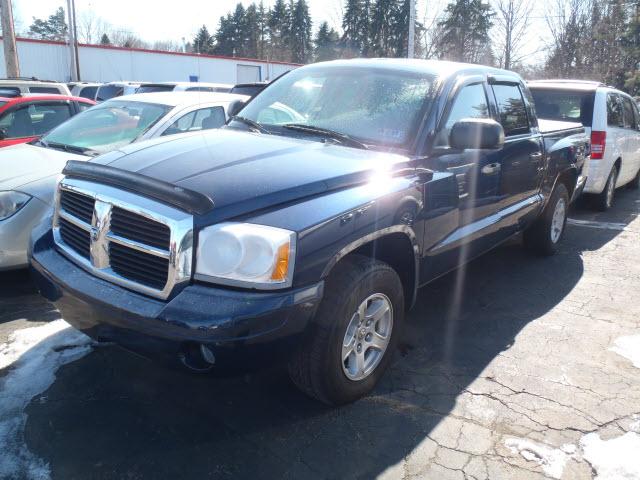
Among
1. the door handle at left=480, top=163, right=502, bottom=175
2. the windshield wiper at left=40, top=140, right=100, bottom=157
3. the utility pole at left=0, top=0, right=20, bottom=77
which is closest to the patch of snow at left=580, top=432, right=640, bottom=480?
the door handle at left=480, top=163, right=502, bottom=175

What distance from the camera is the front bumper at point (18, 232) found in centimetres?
429

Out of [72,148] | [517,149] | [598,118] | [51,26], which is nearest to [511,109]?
[517,149]

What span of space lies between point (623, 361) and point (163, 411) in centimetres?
303

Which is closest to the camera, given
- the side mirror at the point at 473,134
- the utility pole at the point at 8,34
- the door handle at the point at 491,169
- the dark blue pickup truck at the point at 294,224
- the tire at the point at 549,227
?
the dark blue pickup truck at the point at 294,224

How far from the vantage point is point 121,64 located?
3356 centimetres

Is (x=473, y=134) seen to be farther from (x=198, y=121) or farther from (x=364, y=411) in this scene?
(x=198, y=121)

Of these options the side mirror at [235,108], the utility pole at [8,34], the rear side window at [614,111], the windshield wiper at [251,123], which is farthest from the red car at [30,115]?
the utility pole at [8,34]

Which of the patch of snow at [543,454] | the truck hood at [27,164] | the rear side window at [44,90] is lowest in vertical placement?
the patch of snow at [543,454]

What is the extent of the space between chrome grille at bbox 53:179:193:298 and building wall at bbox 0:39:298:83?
2810 cm

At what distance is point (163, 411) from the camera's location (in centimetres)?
305

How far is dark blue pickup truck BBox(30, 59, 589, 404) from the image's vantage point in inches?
98.7

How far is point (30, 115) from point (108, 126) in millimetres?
1839

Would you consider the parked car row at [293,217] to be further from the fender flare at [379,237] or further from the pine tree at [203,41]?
the pine tree at [203,41]

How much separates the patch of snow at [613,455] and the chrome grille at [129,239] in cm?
218
